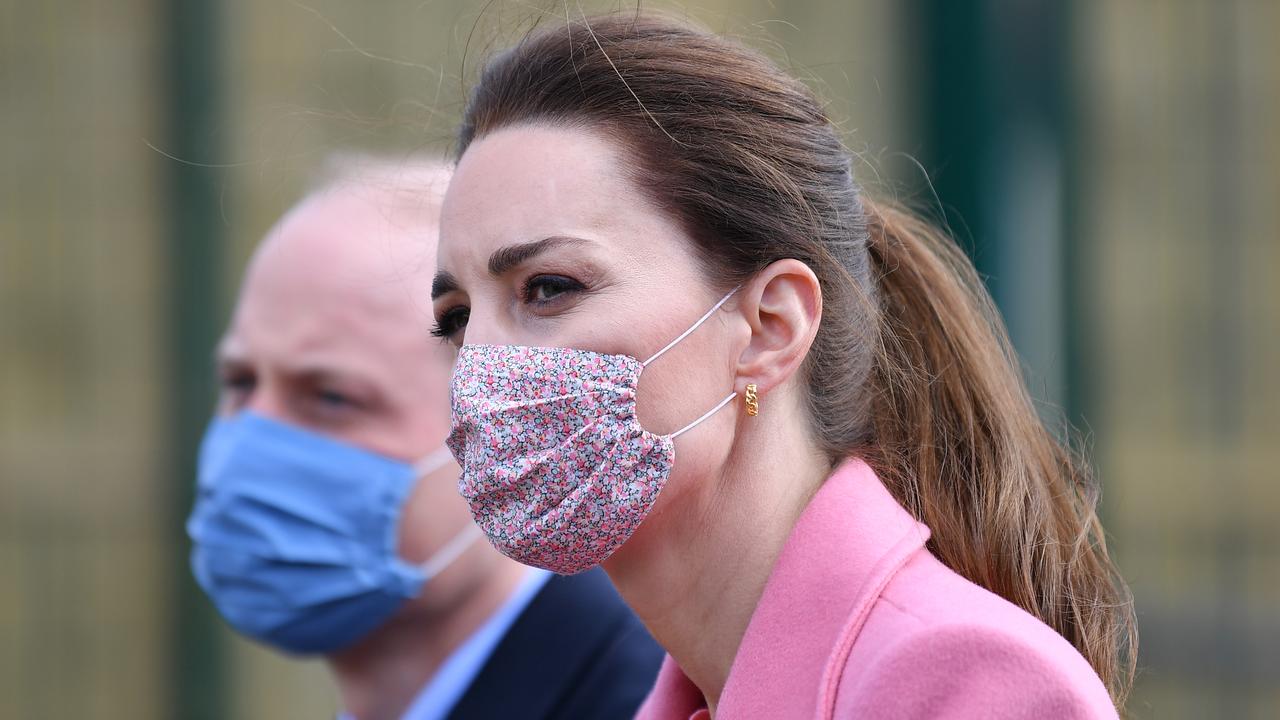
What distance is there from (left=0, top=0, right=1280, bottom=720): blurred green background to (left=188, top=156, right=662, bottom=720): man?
1487mm

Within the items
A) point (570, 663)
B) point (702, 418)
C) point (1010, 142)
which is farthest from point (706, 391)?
point (1010, 142)

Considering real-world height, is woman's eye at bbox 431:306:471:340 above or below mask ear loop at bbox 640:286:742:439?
below

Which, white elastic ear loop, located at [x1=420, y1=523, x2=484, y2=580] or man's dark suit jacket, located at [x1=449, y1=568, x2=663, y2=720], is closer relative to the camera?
man's dark suit jacket, located at [x1=449, y1=568, x2=663, y2=720]

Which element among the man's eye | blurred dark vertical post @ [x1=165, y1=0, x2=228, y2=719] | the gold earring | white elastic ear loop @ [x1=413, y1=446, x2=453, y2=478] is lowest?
blurred dark vertical post @ [x1=165, y1=0, x2=228, y2=719]

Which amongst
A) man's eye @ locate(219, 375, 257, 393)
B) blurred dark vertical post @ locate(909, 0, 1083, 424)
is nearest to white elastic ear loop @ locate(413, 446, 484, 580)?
man's eye @ locate(219, 375, 257, 393)

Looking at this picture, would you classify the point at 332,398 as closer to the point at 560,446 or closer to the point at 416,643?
the point at 416,643

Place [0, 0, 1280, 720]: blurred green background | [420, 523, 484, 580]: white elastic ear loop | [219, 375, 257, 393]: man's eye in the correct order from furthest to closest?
1. [0, 0, 1280, 720]: blurred green background
2. [219, 375, 257, 393]: man's eye
3. [420, 523, 484, 580]: white elastic ear loop

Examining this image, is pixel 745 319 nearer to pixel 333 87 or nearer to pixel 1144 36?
pixel 1144 36

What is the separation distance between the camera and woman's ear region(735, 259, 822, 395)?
2023mm

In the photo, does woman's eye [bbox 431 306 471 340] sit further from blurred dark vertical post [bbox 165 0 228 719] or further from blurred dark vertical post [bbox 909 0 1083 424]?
blurred dark vertical post [bbox 165 0 228 719]

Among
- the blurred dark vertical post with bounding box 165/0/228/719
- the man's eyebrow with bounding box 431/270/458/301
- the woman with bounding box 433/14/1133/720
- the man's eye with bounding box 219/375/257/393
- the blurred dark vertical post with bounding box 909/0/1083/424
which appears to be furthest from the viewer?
the blurred dark vertical post with bounding box 165/0/228/719

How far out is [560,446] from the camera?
201cm

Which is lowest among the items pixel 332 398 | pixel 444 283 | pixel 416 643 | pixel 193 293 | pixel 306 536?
pixel 193 293

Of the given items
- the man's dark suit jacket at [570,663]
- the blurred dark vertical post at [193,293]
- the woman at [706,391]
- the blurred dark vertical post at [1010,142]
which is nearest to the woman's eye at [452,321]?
the woman at [706,391]
